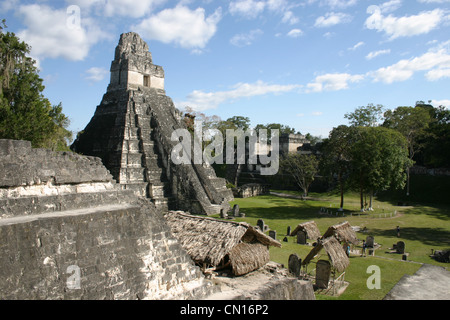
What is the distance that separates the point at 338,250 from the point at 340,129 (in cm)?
1709

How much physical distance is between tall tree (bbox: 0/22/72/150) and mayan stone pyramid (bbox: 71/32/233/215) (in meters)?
5.47

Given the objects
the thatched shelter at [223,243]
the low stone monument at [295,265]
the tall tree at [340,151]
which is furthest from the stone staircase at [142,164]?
the tall tree at [340,151]

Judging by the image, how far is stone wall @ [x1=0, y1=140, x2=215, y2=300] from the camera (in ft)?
16.7

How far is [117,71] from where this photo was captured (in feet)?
78.1

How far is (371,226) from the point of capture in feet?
66.1

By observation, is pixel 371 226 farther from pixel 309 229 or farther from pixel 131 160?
pixel 131 160

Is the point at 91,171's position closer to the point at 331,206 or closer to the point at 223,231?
the point at 223,231

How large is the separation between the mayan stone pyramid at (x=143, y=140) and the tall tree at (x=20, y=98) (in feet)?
17.9

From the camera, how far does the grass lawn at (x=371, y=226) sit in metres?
12.1

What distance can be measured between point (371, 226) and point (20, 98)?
2084 centimetres

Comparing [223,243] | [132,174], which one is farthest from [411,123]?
[223,243]

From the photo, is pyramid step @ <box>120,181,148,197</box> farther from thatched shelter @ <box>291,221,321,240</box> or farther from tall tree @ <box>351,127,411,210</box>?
tall tree @ <box>351,127,411,210</box>

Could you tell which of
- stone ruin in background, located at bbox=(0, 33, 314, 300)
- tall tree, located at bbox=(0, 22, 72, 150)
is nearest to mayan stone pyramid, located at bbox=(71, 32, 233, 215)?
tall tree, located at bbox=(0, 22, 72, 150)
